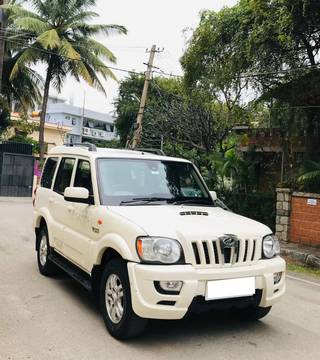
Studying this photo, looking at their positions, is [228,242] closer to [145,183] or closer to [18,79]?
[145,183]

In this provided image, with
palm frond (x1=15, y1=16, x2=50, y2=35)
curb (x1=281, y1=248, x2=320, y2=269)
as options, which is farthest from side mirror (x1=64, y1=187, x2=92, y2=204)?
palm frond (x1=15, y1=16, x2=50, y2=35)

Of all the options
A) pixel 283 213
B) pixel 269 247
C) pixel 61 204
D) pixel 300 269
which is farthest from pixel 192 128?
pixel 269 247

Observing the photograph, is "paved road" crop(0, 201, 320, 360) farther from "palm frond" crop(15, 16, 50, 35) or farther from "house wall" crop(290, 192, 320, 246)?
"palm frond" crop(15, 16, 50, 35)

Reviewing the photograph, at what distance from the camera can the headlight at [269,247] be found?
4582 mm

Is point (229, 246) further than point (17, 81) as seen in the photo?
No

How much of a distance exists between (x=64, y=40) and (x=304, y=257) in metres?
20.1

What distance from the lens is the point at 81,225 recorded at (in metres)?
5.27

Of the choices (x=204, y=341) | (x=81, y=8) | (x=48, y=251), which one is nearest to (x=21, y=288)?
(x=48, y=251)

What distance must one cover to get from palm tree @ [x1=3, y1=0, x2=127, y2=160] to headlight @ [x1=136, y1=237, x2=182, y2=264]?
70.8 ft

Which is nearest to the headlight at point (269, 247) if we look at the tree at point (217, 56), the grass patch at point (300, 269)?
the grass patch at point (300, 269)

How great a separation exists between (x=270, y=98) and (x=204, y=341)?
9.62m

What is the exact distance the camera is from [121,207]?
4.77m

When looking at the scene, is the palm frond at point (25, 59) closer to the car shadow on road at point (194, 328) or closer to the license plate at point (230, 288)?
the car shadow on road at point (194, 328)

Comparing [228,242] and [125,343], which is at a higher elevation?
[228,242]
